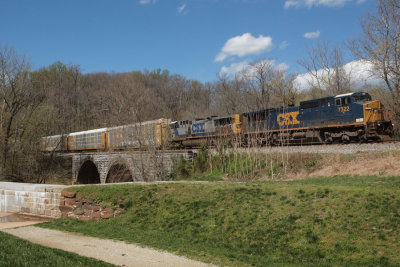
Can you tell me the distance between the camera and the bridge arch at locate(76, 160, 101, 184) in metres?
37.6

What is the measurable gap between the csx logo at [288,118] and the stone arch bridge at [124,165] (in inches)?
294

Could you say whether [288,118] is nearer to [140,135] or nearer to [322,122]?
[322,122]

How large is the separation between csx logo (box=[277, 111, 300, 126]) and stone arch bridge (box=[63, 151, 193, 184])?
748cm

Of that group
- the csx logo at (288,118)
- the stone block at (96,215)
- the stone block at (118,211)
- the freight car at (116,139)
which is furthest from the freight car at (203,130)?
the stone block at (96,215)

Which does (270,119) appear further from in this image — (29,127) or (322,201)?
(29,127)

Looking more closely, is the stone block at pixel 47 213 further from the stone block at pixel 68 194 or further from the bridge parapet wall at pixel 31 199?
the stone block at pixel 68 194

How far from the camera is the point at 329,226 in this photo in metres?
8.21

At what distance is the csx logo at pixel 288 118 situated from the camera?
24.3 metres

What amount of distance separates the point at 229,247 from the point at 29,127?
25.2m

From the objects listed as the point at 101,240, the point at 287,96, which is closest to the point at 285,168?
the point at 101,240

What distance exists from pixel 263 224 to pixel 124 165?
2170cm

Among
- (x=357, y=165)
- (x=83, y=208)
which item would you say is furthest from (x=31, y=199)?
(x=357, y=165)

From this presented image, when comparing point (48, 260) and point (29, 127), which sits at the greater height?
point (29, 127)

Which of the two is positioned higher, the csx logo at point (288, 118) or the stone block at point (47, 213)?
the csx logo at point (288, 118)
